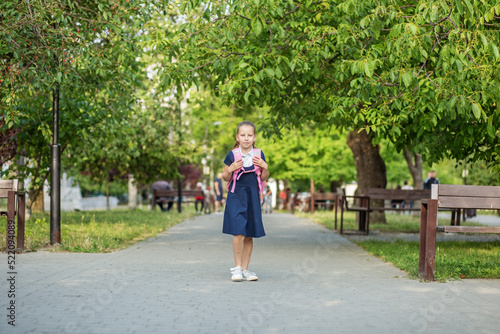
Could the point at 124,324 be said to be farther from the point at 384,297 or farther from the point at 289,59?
the point at 289,59

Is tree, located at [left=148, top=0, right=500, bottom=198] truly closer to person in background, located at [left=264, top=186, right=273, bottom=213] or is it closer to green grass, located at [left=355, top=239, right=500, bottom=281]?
green grass, located at [left=355, top=239, right=500, bottom=281]

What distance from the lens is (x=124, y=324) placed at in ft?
16.8

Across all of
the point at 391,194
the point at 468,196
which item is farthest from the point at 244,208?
the point at 391,194

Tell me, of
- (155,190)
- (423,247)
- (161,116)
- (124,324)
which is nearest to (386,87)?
(423,247)

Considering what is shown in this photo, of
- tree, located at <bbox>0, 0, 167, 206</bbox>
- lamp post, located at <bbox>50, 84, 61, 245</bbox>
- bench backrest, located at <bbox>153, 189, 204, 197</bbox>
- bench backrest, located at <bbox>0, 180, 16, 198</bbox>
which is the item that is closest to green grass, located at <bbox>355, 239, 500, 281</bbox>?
lamp post, located at <bbox>50, 84, 61, 245</bbox>

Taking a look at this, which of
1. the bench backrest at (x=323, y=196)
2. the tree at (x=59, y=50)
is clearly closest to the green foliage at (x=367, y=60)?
the tree at (x=59, y=50)

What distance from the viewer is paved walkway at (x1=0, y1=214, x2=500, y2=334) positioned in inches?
202

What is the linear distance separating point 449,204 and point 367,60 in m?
2.13

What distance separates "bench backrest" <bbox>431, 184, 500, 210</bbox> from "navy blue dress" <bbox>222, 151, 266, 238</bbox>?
2.19m

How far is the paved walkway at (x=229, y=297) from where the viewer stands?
5129mm

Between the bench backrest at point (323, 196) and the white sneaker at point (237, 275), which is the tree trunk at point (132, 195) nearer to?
the bench backrest at point (323, 196)

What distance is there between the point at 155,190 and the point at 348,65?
76.2 feet

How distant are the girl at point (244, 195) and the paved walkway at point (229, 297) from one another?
0.43 m

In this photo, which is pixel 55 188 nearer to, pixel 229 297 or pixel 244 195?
pixel 244 195
